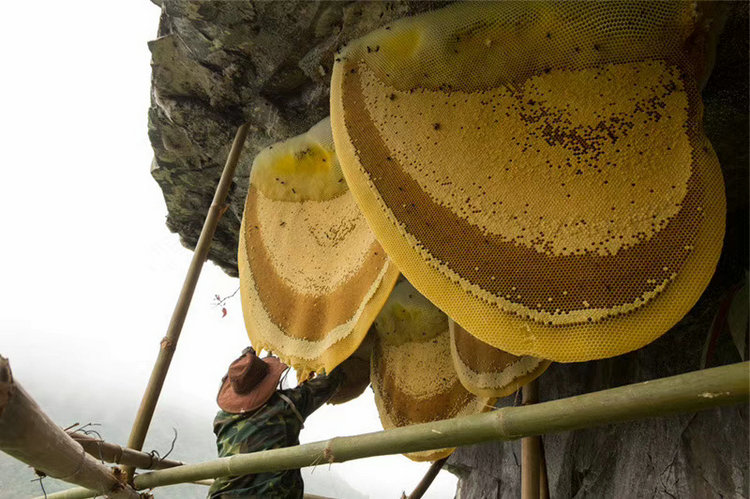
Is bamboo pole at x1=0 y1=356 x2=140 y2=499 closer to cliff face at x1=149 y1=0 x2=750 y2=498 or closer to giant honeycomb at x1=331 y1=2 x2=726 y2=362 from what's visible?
giant honeycomb at x1=331 y1=2 x2=726 y2=362

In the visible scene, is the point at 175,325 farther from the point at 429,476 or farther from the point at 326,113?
the point at 429,476

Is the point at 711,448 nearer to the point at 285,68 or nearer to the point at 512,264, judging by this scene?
the point at 512,264

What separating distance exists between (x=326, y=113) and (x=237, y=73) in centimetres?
50

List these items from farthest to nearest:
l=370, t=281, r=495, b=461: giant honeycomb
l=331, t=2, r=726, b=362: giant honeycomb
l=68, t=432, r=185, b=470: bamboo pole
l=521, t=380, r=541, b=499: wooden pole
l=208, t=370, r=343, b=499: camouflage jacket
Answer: l=370, t=281, r=495, b=461: giant honeycomb, l=208, t=370, r=343, b=499: camouflage jacket, l=521, t=380, r=541, b=499: wooden pole, l=68, t=432, r=185, b=470: bamboo pole, l=331, t=2, r=726, b=362: giant honeycomb

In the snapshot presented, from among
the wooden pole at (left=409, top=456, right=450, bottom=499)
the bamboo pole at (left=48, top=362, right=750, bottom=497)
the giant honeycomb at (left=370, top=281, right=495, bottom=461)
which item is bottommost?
the bamboo pole at (left=48, top=362, right=750, bottom=497)

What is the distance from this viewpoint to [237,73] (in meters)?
2.64

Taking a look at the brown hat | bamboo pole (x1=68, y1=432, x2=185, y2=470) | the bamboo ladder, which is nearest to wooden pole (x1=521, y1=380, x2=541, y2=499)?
the bamboo ladder

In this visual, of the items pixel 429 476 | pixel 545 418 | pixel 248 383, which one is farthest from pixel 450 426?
pixel 429 476

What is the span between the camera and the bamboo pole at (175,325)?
237 cm

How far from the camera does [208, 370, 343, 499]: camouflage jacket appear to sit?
2727mm

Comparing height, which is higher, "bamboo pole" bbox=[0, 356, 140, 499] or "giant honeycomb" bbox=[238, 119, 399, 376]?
"giant honeycomb" bbox=[238, 119, 399, 376]

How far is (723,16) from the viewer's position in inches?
70.0

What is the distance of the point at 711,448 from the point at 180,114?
10.5 ft

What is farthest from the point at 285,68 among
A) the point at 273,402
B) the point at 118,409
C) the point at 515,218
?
the point at 118,409
